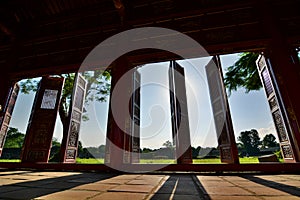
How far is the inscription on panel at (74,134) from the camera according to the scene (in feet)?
14.3

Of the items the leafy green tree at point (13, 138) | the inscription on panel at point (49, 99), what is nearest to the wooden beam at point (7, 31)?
the inscription on panel at point (49, 99)

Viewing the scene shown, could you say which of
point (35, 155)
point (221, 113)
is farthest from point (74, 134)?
point (221, 113)

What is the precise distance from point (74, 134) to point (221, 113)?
12.5 ft

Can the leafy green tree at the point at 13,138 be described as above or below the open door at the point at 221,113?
above

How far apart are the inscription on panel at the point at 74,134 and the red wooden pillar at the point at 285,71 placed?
14.9 ft

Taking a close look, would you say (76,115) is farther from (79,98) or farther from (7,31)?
(7,31)

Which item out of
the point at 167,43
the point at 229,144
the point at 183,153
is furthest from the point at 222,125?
the point at 167,43

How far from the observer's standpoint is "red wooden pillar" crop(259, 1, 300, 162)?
237 centimetres

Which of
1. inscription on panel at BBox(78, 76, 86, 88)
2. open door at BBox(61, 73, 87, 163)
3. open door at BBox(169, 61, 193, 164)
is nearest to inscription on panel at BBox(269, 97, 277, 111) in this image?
open door at BBox(169, 61, 193, 164)

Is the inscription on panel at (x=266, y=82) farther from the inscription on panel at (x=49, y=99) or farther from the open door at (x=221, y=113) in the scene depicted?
the inscription on panel at (x=49, y=99)

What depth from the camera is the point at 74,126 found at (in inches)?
176

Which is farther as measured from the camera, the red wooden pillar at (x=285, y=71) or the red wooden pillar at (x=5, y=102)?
the red wooden pillar at (x=5, y=102)

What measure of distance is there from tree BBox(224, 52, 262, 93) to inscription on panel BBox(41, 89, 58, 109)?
18.4 feet

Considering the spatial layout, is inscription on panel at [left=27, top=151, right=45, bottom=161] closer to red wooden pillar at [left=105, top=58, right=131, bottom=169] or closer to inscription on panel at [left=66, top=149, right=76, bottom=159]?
inscription on panel at [left=66, top=149, right=76, bottom=159]
